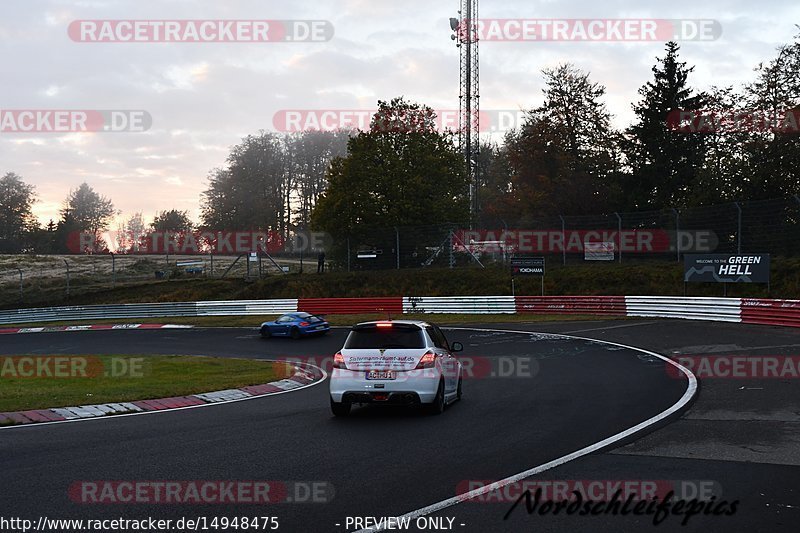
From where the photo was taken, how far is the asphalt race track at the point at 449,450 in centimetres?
630

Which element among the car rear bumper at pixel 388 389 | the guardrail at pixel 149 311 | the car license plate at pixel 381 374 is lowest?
the guardrail at pixel 149 311

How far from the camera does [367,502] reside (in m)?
6.52

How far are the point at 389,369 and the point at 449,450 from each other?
277 centimetres

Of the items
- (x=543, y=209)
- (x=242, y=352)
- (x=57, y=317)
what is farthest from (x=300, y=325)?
(x=543, y=209)

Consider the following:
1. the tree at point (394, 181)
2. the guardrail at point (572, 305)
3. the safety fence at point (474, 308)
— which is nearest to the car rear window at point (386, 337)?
the safety fence at point (474, 308)

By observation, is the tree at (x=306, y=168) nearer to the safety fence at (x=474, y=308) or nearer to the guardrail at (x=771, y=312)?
the safety fence at (x=474, y=308)

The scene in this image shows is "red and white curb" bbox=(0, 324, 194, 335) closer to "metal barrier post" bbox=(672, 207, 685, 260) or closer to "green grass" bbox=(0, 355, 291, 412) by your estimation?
"green grass" bbox=(0, 355, 291, 412)

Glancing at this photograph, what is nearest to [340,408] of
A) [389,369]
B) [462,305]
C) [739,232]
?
[389,369]

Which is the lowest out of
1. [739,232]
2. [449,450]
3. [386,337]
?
[449,450]

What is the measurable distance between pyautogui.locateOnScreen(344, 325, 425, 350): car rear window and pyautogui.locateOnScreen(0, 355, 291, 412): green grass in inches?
178

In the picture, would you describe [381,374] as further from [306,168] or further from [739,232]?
[306,168]

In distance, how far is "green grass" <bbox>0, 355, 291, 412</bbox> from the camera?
44.9 ft

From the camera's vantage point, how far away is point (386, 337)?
39.2 ft

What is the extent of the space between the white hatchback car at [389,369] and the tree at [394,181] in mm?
41036
